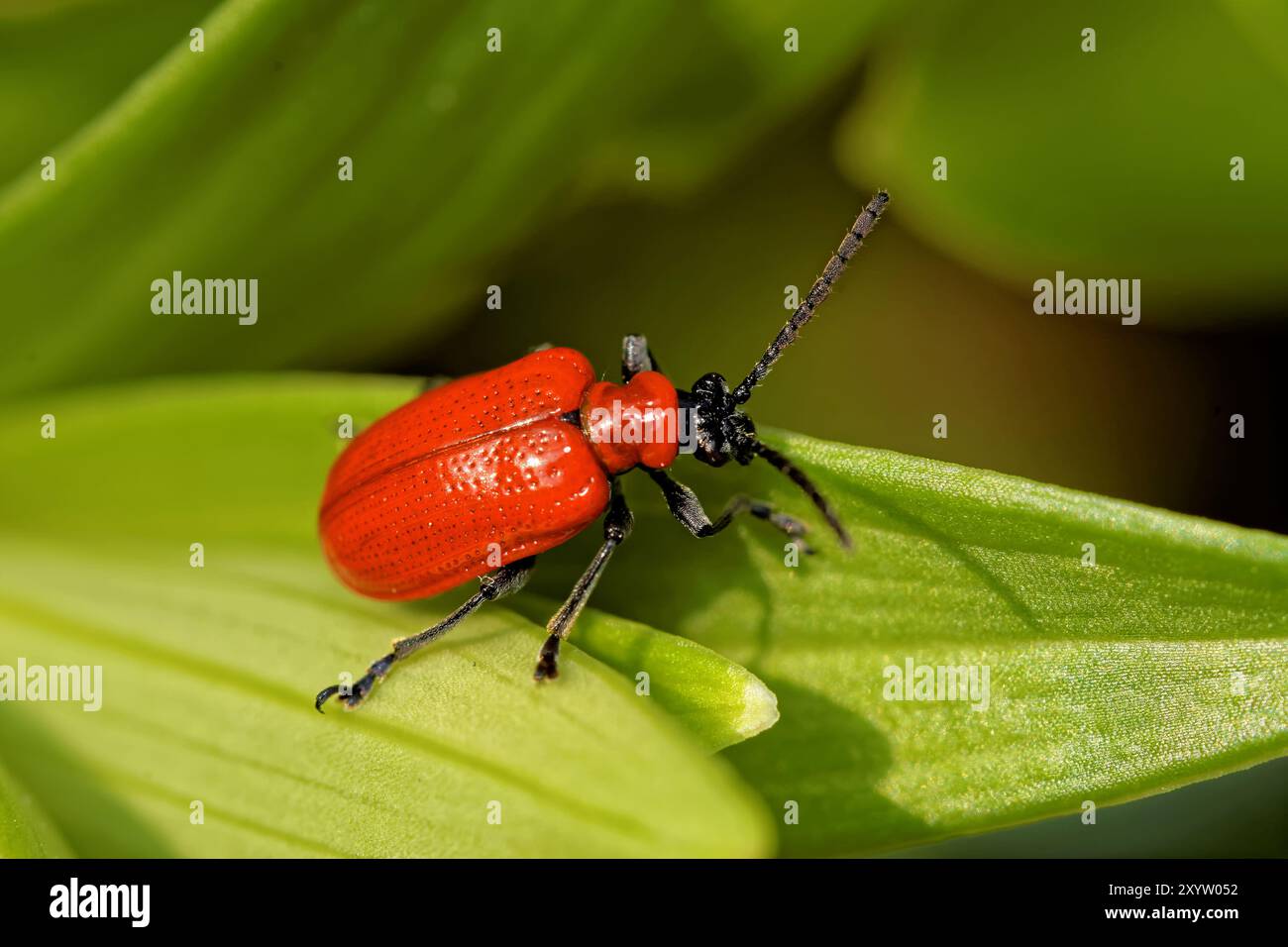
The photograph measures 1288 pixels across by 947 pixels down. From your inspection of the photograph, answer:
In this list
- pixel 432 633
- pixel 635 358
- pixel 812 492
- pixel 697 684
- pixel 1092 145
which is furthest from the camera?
pixel 635 358

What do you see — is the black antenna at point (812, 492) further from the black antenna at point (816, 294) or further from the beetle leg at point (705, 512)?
the black antenna at point (816, 294)

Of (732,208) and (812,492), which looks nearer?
(812,492)

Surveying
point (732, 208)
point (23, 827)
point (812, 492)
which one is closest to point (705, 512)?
point (812, 492)

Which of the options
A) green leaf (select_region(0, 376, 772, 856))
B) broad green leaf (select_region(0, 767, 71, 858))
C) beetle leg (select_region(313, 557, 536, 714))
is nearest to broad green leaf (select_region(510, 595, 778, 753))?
green leaf (select_region(0, 376, 772, 856))

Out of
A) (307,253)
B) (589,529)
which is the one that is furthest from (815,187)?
(307,253)

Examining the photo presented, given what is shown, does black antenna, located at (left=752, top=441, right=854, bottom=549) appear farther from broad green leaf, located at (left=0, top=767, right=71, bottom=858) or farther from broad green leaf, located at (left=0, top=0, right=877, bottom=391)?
broad green leaf, located at (left=0, top=767, right=71, bottom=858)

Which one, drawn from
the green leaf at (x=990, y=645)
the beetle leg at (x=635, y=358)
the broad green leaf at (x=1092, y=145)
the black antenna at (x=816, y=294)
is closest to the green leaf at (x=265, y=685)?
the green leaf at (x=990, y=645)

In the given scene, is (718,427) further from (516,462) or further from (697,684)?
(697,684)
